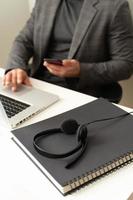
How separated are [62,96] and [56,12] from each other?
56 cm

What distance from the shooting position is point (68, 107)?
3.68 ft

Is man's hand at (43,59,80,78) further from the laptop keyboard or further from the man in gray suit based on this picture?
the laptop keyboard

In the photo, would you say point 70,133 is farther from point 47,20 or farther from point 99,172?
point 47,20

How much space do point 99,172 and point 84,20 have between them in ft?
2.83

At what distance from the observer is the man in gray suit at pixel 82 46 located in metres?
1.41

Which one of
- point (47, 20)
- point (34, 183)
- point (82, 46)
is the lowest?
point (34, 183)

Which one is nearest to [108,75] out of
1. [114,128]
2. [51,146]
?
[114,128]

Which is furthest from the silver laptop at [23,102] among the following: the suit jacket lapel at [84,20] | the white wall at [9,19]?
the white wall at [9,19]

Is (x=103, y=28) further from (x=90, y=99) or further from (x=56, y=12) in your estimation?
(x=90, y=99)

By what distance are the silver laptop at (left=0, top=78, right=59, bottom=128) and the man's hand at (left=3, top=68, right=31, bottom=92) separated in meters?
0.02

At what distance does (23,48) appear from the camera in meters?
1.64

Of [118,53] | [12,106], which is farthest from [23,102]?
[118,53]

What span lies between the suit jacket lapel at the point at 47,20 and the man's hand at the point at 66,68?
32cm

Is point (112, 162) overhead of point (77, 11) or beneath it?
beneath
